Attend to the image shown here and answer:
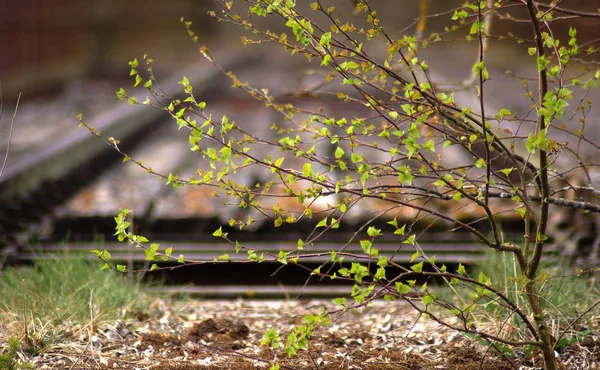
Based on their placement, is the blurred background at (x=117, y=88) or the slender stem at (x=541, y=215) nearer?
the slender stem at (x=541, y=215)

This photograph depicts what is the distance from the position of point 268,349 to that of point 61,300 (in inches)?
32.8

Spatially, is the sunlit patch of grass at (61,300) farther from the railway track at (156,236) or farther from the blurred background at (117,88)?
the blurred background at (117,88)

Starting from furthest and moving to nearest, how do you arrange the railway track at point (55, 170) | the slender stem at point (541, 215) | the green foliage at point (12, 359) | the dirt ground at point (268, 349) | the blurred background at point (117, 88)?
the blurred background at point (117, 88) < the railway track at point (55, 170) < the dirt ground at point (268, 349) < the green foliage at point (12, 359) < the slender stem at point (541, 215)

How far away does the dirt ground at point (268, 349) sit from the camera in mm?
2115

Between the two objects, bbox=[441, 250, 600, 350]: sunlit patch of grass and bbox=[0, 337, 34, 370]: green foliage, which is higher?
bbox=[441, 250, 600, 350]: sunlit patch of grass

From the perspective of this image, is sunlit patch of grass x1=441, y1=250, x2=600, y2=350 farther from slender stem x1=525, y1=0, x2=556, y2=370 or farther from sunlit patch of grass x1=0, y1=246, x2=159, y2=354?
sunlit patch of grass x1=0, y1=246, x2=159, y2=354

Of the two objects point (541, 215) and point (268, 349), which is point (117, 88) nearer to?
point (268, 349)

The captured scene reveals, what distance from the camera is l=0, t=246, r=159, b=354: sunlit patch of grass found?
7.43 feet

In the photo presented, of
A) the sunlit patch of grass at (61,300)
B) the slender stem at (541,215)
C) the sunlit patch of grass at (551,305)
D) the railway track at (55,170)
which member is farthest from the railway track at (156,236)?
the slender stem at (541,215)

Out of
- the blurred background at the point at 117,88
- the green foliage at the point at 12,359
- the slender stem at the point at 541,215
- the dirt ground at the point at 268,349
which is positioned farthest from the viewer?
the blurred background at the point at 117,88

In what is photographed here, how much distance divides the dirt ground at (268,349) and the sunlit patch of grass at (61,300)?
0.06 m

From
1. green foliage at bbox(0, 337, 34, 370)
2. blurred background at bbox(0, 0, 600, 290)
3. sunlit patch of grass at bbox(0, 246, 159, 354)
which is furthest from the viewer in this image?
blurred background at bbox(0, 0, 600, 290)

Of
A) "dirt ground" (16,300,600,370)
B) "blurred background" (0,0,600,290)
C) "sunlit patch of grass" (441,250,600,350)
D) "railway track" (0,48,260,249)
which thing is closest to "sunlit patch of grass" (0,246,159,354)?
"dirt ground" (16,300,600,370)

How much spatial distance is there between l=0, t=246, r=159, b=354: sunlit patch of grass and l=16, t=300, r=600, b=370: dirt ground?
55 millimetres
